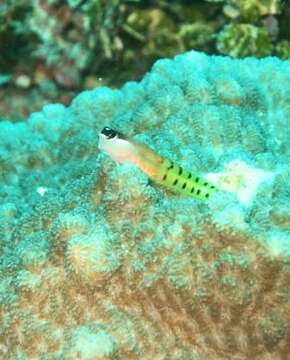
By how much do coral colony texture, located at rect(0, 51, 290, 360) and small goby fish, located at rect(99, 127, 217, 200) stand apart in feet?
0.15

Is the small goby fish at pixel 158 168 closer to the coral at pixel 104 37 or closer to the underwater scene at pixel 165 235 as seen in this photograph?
Answer: the underwater scene at pixel 165 235

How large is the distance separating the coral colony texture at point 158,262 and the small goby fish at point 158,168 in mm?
46

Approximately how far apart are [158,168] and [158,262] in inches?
16.6

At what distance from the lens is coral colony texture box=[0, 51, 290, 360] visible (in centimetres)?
239

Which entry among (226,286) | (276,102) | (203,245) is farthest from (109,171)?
(276,102)

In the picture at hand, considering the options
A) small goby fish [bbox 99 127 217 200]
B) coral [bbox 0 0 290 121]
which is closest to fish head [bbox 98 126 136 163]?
small goby fish [bbox 99 127 217 200]

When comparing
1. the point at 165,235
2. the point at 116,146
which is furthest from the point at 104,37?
the point at 165,235

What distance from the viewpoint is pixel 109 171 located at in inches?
102

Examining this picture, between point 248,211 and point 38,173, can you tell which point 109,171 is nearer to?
point 248,211

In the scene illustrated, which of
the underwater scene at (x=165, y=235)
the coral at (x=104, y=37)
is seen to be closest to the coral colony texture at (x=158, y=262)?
the underwater scene at (x=165, y=235)

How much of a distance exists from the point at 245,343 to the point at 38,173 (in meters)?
1.68

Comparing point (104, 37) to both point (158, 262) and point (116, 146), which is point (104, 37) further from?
point (158, 262)

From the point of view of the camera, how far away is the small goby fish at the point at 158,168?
254 cm

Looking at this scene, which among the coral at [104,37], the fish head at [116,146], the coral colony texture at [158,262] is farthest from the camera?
the coral at [104,37]
